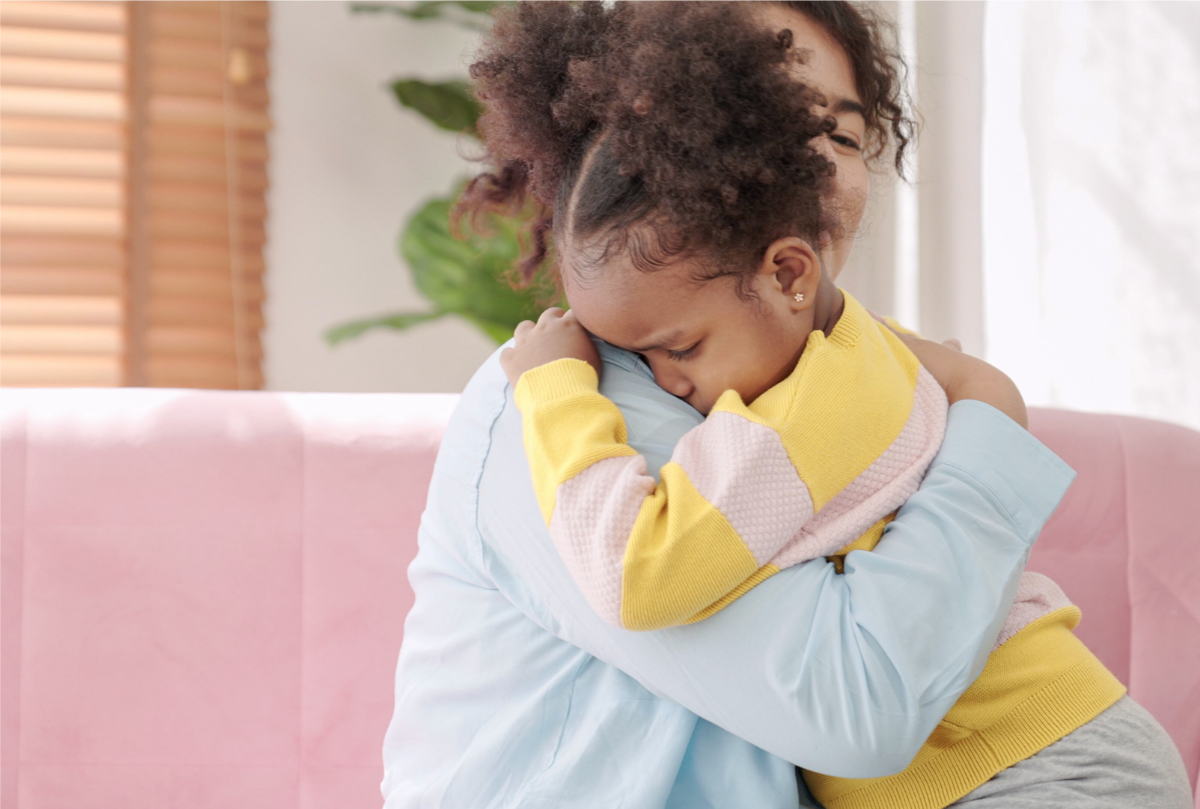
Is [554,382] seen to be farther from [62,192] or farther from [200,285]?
[62,192]

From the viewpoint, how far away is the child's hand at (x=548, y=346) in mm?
795

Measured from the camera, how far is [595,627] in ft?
2.41

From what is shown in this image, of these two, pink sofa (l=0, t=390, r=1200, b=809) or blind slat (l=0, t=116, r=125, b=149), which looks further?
blind slat (l=0, t=116, r=125, b=149)

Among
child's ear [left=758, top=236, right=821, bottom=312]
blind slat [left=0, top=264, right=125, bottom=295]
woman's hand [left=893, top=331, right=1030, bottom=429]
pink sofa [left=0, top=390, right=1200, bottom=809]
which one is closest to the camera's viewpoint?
child's ear [left=758, top=236, right=821, bottom=312]

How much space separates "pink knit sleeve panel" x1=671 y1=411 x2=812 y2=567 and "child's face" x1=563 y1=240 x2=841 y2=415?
0.24ft

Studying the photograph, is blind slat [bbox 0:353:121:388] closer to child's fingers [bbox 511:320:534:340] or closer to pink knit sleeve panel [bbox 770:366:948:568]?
child's fingers [bbox 511:320:534:340]

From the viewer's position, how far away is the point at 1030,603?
83 cm

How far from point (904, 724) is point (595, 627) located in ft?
0.79

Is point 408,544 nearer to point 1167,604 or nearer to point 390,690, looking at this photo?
point 390,690

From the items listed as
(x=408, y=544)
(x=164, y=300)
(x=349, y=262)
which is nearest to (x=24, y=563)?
(x=408, y=544)

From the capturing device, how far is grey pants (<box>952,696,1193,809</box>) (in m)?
0.75

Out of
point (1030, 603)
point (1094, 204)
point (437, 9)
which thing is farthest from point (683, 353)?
point (437, 9)

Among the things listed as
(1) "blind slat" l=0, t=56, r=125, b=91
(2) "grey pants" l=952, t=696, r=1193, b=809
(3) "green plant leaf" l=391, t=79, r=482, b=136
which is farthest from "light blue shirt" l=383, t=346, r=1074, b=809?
(1) "blind slat" l=0, t=56, r=125, b=91

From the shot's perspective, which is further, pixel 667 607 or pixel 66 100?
pixel 66 100
